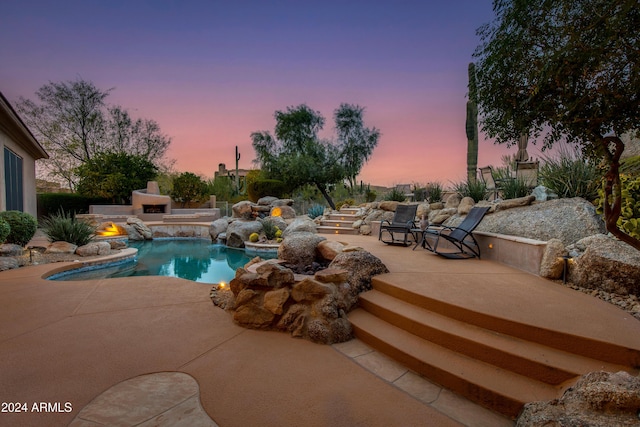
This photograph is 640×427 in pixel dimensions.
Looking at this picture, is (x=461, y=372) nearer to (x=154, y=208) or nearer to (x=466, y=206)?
(x=466, y=206)

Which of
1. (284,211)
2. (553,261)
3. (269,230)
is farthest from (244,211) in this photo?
(553,261)

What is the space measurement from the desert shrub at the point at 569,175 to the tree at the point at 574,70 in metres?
3.28

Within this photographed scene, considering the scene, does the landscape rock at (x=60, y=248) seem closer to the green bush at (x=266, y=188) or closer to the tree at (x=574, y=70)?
the tree at (x=574, y=70)

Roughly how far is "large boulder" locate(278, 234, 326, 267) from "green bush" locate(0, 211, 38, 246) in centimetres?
612

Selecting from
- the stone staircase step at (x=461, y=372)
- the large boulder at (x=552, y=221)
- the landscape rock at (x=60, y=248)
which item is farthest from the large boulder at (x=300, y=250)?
the landscape rock at (x=60, y=248)

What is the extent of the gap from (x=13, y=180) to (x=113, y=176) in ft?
27.7

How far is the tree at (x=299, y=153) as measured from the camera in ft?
56.5

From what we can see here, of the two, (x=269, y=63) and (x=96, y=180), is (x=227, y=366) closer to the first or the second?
(x=269, y=63)

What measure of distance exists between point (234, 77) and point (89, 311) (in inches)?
439

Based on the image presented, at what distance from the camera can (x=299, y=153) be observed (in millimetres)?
20375

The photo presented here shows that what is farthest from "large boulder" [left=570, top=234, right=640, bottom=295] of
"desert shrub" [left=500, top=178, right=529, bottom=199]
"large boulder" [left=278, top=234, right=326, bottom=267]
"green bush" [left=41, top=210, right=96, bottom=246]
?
"green bush" [left=41, top=210, right=96, bottom=246]

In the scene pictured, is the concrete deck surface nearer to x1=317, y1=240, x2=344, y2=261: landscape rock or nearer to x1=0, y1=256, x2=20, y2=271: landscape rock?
x1=317, y1=240, x2=344, y2=261: landscape rock

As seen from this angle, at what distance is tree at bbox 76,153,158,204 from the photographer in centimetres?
1664

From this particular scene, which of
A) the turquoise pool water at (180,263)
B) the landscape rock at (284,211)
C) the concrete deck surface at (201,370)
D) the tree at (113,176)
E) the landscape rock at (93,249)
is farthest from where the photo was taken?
the tree at (113,176)
